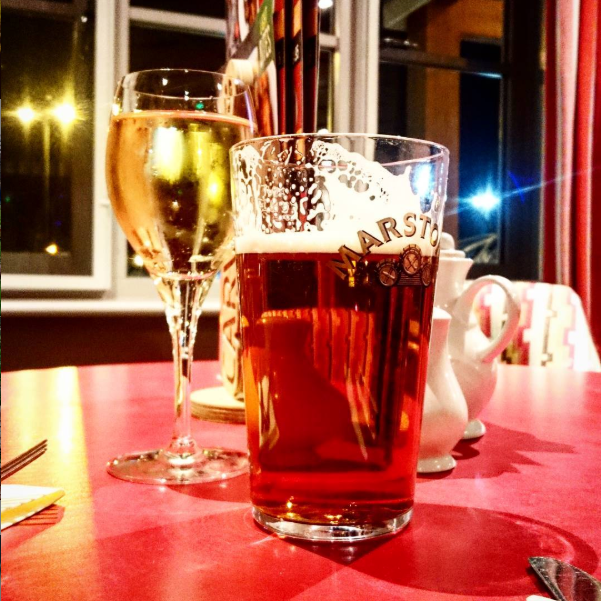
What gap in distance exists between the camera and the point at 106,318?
2537 mm

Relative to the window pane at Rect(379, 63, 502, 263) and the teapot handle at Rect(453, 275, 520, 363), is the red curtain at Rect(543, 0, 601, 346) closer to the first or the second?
the window pane at Rect(379, 63, 502, 263)

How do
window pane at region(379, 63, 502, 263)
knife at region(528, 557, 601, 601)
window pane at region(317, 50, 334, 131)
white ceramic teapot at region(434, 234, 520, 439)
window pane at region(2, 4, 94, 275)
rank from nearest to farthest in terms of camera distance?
knife at region(528, 557, 601, 601)
white ceramic teapot at region(434, 234, 520, 439)
window pane at region(2, 4, 94, 275)
window pane at region(317, 50, 334, 131)
window pane at region(379, 63, 502, 263)

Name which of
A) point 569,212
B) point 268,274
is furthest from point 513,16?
point 268,274

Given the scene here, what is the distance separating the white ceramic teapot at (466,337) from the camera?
61 cm

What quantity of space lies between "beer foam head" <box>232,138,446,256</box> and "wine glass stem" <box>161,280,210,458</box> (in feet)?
0.59

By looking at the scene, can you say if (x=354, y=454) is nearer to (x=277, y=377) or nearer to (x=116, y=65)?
(x=277, y=377)

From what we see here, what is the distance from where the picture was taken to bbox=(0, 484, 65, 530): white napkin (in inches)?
15.4

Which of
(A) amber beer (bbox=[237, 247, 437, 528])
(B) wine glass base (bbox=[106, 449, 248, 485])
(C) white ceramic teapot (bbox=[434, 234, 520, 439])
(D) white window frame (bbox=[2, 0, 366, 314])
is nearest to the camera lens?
(A) amber beer (bbox=[237, 247, 437, 528])

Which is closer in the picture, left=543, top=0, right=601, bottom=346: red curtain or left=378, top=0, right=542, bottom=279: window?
left=543, top=0, right=601, bottom=346: red curtain

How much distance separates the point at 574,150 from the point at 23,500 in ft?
10.4

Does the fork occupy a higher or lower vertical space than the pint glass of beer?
lower

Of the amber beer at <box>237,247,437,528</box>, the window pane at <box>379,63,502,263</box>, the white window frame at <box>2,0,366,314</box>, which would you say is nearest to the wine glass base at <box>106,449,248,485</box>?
the amber beer at <box>237,247,437,528</box>

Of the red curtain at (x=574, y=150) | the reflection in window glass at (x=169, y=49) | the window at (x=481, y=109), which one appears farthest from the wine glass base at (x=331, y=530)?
the window at (x=481, y=109)

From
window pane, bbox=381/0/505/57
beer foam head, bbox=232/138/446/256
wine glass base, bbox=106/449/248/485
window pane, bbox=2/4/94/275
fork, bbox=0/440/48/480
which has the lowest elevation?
wine glass base, bbox=106/449/248/485
